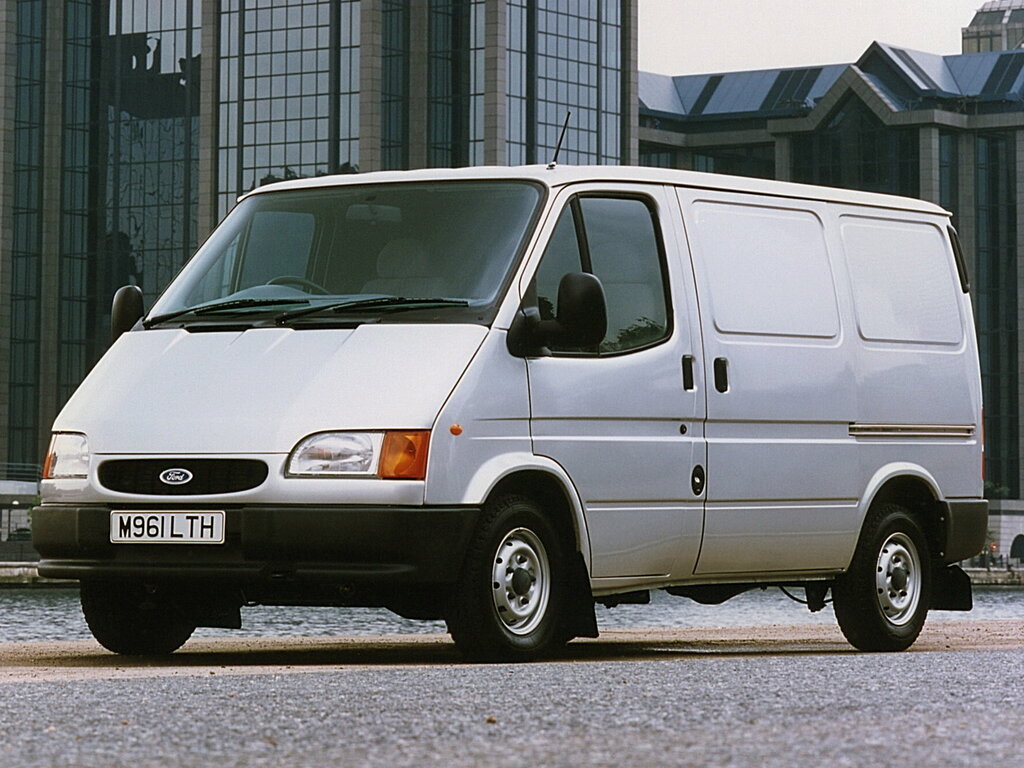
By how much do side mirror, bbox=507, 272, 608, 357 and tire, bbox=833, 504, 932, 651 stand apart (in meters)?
2.62

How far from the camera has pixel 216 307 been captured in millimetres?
10438

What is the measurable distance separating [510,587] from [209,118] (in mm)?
86856

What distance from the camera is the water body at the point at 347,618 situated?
3431 centimetres

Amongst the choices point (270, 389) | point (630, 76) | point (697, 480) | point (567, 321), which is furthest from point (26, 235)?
point (567, 321)

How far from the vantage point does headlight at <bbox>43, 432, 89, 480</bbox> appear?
9.98m

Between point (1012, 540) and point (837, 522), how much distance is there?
106436 millimetres

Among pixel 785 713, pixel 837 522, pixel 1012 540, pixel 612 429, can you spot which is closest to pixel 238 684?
pixel 785 713

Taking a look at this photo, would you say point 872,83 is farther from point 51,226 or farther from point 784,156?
point 51,226

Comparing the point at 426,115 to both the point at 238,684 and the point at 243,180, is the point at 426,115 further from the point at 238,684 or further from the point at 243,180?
the point at 238,684

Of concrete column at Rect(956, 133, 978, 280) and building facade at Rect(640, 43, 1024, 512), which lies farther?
concrete column at Rect(956, 133, 978, 280)

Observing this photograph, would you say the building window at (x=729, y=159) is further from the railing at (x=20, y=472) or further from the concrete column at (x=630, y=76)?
the railing at (x=20, y=472)

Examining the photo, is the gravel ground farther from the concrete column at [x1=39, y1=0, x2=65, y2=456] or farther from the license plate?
the concrete column at [x1=39, y1=0, x2=65, y2=456]

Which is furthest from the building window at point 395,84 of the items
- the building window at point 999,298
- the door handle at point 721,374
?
the door handle at point 721,374

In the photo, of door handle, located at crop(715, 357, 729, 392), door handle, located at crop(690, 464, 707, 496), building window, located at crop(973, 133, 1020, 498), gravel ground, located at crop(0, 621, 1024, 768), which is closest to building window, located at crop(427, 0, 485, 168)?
building window, located at crop(973, 133, 1020, 498)
